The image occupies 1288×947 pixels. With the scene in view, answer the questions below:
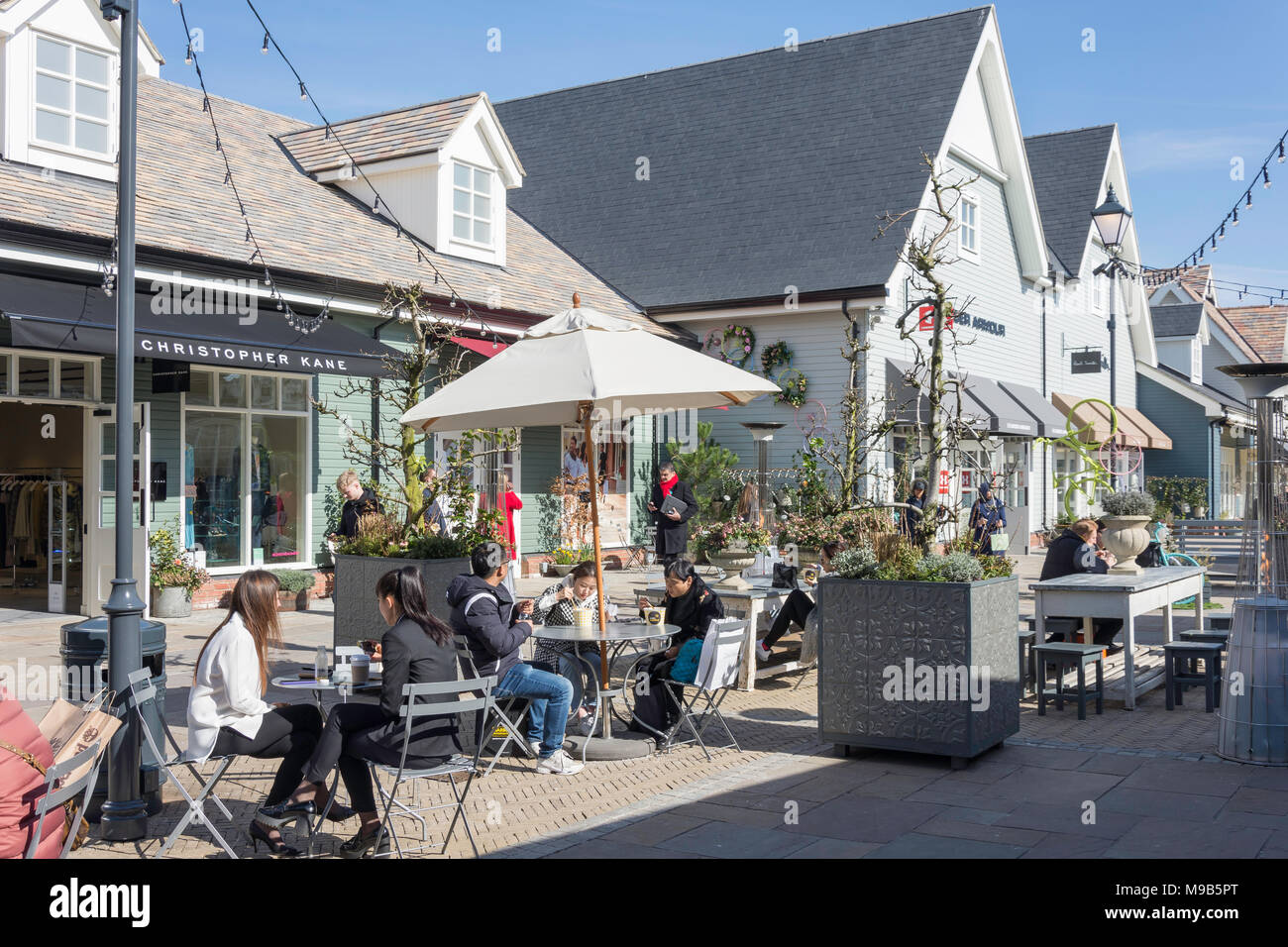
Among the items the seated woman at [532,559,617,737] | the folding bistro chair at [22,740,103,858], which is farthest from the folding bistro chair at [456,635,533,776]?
the folding bistro chair at [22,740,103,858]

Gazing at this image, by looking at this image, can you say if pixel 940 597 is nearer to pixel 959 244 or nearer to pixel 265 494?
pixel 265 494

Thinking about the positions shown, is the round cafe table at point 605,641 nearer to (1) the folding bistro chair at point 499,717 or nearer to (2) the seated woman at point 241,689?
(1) the folding bistro chair at point 499,717

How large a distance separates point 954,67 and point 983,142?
2.34 metres

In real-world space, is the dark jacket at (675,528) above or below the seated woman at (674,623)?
above

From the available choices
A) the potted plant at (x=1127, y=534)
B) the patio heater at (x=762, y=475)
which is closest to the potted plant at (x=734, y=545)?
the patio heater at (x=762, y=475)

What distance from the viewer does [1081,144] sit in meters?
28.8

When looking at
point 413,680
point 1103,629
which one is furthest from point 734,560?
point 413,680

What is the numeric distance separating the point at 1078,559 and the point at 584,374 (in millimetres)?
5429

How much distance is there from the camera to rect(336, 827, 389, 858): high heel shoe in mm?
5262

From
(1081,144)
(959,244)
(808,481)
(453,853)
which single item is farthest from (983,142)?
(453,853)

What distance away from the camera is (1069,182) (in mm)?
28625

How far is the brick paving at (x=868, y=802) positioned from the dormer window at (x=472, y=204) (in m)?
11.2

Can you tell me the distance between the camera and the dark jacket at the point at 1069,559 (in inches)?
399

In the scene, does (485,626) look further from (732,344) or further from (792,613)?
(732,344)
